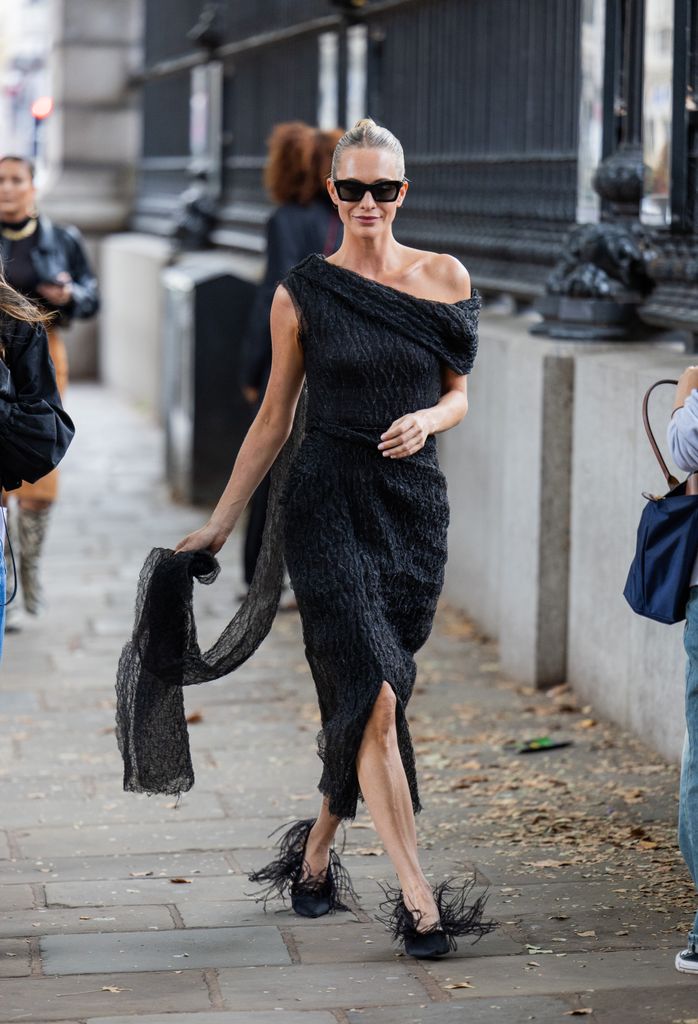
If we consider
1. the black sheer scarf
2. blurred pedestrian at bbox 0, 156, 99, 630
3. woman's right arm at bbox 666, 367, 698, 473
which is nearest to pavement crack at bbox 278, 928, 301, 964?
the black sheer scarf

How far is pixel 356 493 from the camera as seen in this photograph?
4.71m

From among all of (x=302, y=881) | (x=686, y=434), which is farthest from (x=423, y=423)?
(x=302, y=881)

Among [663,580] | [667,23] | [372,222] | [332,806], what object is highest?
[667,23]

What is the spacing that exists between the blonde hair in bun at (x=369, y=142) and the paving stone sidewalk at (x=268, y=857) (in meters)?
1.94

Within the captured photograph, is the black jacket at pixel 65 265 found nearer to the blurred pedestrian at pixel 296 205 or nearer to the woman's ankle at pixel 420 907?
the blurred pedestrian at pixel 296 205

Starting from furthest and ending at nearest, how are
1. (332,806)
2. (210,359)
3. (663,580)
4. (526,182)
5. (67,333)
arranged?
(67,333)
(210,359)
(526,182)
(332,806)
(663,580)

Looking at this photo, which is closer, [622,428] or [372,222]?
[372,222]

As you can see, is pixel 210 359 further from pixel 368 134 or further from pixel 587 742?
pixel 368 134

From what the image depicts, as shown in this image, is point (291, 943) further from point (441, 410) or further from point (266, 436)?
point (441, 410)

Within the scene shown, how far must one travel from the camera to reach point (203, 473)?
12.6 metres

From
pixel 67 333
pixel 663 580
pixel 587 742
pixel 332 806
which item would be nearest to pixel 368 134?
pixel 663 580

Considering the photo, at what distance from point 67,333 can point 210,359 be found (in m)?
9.15

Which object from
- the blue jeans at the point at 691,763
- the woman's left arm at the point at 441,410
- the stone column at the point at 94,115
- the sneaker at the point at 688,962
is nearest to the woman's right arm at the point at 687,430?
the blue jeans at the point at 691,763

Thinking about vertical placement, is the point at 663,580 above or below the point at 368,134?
below
